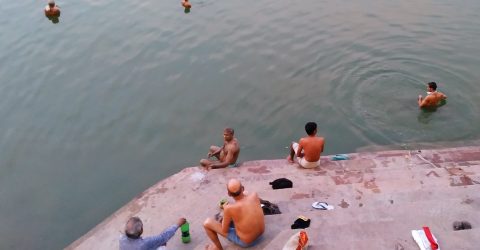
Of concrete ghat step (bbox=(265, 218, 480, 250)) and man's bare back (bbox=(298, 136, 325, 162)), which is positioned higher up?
man's bare back (bbox=(298, 136, 325, 162))

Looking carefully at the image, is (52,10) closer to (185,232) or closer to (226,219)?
(185,232)

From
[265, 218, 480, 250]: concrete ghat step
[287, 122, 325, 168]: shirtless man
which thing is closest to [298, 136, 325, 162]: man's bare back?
[287, 122, 325, 168]: shirtless man

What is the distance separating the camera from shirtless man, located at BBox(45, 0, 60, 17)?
1995 centimetres

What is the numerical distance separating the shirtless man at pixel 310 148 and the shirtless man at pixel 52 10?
14.6 metres

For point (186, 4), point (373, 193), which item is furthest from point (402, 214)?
point (186, 4)

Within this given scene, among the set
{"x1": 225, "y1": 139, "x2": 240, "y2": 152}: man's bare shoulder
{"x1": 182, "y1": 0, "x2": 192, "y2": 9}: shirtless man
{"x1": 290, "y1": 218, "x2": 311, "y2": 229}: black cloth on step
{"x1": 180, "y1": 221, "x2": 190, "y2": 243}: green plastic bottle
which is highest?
{"x1": 182, "y1": 0, "x2": 192, "y2": 9}: shirtless man

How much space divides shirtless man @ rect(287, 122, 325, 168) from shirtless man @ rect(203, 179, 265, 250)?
257cm

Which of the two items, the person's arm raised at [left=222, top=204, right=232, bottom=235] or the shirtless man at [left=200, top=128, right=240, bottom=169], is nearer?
the person's arm raised at [left=222, top=204, right=232, bottom=235]

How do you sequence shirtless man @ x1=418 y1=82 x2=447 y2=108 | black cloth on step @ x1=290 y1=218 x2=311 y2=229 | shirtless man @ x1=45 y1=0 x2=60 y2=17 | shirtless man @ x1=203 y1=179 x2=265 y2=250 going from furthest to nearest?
shirtless man @ x1=45 y1=0 x2=60 y2=17, shirtless man @ x1=418 y1=82 x2=447 y2=108, black cloth on step @ x1=290 y1=218 x2=311 y2=229, shirtless man @ x1=203 y1=179 x2=265 y2=250

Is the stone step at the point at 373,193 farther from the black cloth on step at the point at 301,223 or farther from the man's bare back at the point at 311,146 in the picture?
the black cloth on step at the point at 301,223

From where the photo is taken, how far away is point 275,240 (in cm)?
699

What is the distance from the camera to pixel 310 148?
9391 mm

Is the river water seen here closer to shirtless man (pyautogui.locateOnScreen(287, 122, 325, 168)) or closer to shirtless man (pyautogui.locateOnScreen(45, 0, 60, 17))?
shirtless man (pyautogui.locateOnScreen(45, 0, 60, 17))

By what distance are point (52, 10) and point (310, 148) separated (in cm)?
1518
